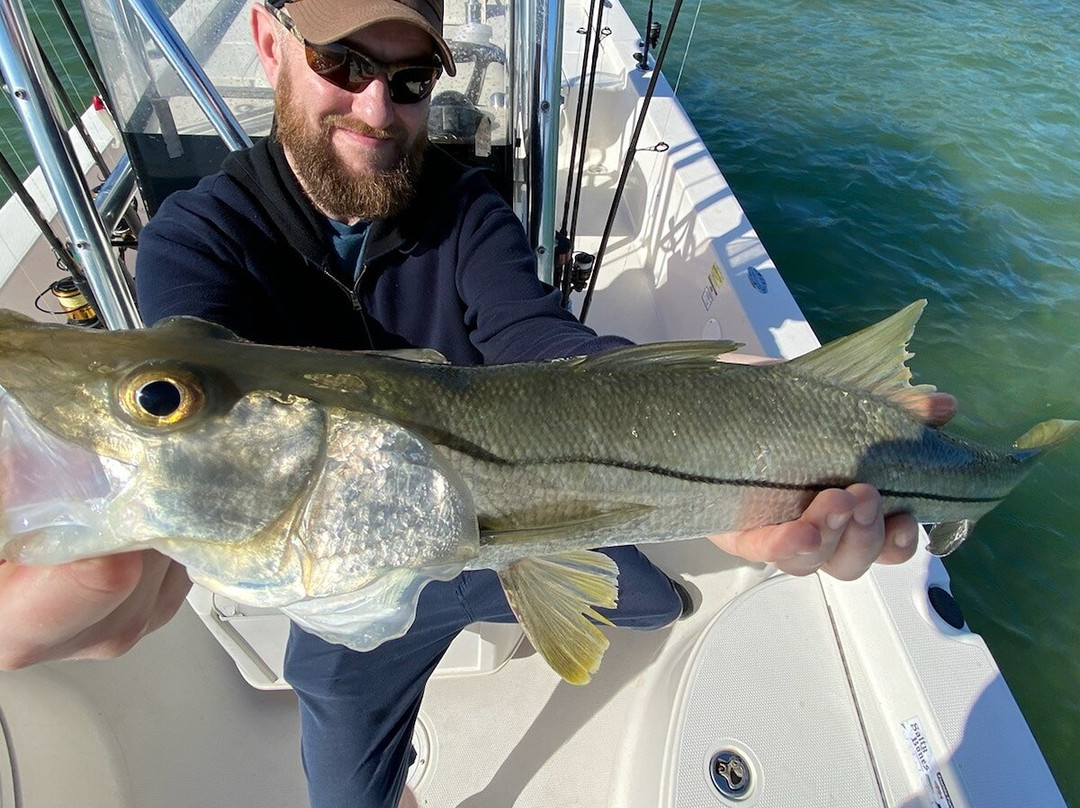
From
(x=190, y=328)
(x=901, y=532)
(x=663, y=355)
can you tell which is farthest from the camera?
(x=901, y=532)

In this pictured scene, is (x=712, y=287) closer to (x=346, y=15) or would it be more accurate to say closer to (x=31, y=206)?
(x=346, y=15)

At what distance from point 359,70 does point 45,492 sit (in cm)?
183

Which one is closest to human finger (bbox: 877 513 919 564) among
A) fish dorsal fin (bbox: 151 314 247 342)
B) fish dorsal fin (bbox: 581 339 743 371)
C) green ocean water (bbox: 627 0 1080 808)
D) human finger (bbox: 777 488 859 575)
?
human finger (bbox: 777 488 859 575)

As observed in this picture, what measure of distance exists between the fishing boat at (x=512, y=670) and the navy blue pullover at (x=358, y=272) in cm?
35

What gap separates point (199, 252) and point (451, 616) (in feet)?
5.10

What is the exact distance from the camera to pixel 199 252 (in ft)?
7.30

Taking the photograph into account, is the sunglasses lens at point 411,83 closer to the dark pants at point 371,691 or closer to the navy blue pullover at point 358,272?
the navy blue pullover at point 358,272

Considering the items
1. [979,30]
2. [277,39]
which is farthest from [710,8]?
[277,39]

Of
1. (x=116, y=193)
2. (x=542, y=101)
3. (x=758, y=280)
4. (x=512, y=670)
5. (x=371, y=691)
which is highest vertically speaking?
(x=542, y=101)

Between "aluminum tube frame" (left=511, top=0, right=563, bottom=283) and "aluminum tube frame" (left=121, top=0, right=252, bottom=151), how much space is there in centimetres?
121

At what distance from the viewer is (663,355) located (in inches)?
64.1

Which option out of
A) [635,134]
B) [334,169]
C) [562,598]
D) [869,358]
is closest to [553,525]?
→ [562,598]

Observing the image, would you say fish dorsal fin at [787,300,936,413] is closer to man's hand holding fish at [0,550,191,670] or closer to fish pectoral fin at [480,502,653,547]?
fish pectoral fin at [480,502,653,547]

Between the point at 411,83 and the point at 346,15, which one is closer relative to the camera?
the point at 346,15
